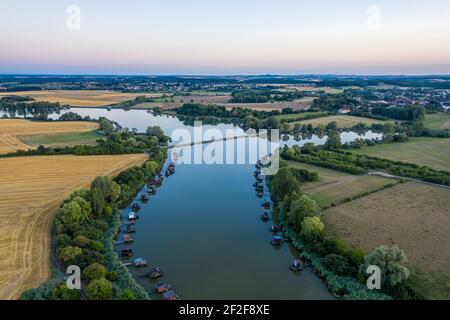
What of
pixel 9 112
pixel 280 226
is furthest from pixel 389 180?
pixel 9 112

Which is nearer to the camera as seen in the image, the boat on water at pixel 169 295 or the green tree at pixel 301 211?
the boat on water at pixel 169 295

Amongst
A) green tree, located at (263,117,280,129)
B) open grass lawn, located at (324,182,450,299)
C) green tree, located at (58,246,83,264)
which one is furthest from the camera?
green tree, located at (263,117,280,129)

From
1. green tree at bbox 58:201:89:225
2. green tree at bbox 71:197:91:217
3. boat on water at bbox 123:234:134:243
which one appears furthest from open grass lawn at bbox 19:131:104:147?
boat on water at bbox 123:234:134:243

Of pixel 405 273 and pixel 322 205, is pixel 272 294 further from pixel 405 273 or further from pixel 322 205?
pixel 322 205

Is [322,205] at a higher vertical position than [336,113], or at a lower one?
lower

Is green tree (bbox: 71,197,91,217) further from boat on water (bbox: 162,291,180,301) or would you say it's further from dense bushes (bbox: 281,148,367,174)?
dense bushes (bbox: 281,148,367,174)

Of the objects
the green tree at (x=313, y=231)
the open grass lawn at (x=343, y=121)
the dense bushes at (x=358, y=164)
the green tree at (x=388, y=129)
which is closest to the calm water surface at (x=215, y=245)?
the green tree at (x=313, y=231)

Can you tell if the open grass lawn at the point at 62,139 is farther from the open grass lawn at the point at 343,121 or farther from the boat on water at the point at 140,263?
the open grass lawn at the point at 343,121
